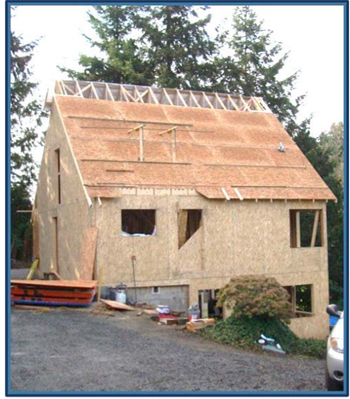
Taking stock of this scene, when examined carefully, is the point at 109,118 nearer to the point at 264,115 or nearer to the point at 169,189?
the point at 169,189

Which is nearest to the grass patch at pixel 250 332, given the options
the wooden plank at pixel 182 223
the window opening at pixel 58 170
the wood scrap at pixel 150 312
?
the wood scrap at pixel 150 312

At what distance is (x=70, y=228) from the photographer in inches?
770

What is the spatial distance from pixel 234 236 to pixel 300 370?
8.38 meters

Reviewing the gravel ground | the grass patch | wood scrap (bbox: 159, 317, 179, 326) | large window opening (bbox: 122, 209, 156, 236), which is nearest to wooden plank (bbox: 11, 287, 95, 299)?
the gravel ground

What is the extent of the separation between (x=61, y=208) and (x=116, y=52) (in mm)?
15430

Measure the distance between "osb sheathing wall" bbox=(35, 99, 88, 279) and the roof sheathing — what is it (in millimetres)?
786

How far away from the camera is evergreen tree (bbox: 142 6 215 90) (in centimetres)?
3306

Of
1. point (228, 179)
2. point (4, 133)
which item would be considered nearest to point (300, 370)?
point (4, 133)

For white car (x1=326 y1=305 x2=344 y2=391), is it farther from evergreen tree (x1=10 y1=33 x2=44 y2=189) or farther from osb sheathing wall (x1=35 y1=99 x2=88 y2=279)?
evergreen tree (x1=10 y1=33 x2=44 y2=189)

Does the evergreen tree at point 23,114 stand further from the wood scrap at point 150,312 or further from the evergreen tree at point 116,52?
the wood scrap at point 150,312

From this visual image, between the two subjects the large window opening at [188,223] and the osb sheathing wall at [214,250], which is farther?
the large window opening at [188,223]

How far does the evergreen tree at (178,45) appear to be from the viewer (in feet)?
108

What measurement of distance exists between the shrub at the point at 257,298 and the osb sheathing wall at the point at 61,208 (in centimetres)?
584

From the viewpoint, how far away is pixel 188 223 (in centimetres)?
2070
